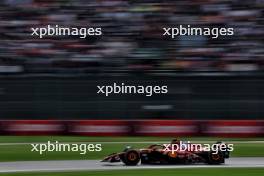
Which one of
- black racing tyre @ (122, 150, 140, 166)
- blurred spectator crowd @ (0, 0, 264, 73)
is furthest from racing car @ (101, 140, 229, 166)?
blurred spectator crowd @ (0, 0, 264, 73)

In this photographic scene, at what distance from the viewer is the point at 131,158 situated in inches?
358

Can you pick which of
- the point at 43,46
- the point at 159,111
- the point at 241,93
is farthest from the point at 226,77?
the point at 43,46

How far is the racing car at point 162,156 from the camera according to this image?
909cm

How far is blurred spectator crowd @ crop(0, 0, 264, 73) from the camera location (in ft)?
42.5

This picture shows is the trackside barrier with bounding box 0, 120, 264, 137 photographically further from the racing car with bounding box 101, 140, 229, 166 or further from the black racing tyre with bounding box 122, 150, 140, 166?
the black racing tyre with bounding box 122, 150, 140, 166

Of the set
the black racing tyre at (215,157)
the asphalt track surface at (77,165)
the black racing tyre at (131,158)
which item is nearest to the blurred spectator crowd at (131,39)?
the asphalt track surface at (77,165)

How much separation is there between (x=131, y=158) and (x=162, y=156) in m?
0.51

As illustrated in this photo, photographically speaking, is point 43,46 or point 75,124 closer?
point 75,124

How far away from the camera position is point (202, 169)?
29.3 ft

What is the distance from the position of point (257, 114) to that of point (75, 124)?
3652mm

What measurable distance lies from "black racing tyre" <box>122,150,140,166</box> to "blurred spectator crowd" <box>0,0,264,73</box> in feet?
12.8

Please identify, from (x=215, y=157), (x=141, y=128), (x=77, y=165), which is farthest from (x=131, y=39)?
(x=215, y=157)

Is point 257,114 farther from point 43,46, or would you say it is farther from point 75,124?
point 43,46

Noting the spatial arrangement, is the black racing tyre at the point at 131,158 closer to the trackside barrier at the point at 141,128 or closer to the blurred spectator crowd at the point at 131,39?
the trackside barrier at the point at 141,128
